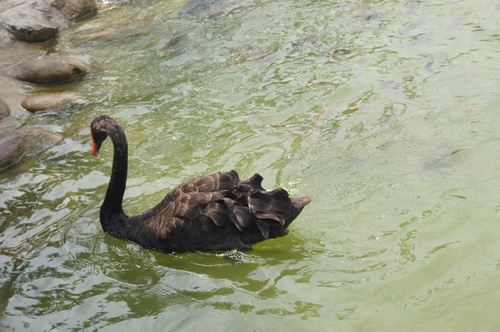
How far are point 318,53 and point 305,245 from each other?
159 inches

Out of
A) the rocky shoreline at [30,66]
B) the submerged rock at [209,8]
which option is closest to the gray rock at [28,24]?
the rocky shoreline at [30,66]

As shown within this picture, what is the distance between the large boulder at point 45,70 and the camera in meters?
8.15

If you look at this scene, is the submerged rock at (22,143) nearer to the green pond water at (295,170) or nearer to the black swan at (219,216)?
the green pond water at (295,170)

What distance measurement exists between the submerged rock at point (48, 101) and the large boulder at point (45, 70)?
0.60 meters

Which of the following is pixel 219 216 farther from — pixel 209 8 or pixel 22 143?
pixel 209 8

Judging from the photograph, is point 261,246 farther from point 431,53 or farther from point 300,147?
point 431,53

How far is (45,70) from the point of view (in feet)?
26.8

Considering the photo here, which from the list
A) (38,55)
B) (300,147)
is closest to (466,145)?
(300,147)

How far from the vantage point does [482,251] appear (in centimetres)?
426

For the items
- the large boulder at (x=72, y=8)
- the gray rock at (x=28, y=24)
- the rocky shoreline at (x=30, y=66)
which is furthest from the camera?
the large boulder at (x=72, y=8)

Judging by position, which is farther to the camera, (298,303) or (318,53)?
(318,53)

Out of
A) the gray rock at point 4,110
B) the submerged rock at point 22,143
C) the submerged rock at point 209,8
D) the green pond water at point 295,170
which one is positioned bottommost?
the green pond water at point 295,170

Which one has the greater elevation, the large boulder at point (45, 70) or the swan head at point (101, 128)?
the swan head at point (101, 128)

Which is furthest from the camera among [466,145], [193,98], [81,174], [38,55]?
[38,55]
